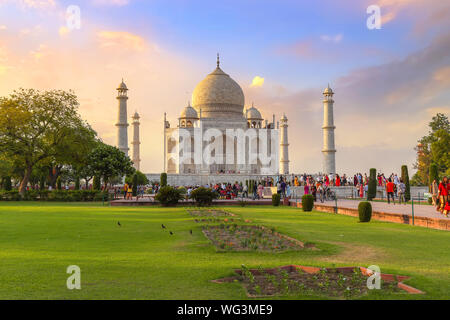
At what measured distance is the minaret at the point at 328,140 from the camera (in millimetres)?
49312

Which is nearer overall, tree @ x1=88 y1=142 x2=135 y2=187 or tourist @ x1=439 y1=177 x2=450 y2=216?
tourist @ x1=439 y1=177 x2=450 y2=216

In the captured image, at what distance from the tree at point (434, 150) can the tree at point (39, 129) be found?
1207 inches

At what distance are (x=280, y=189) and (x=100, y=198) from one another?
13.2 m

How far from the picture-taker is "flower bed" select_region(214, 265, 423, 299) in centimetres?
505

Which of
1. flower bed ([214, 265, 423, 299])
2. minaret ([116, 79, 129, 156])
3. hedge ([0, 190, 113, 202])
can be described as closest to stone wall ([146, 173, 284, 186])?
minaret ([116, 79, 129, 156])

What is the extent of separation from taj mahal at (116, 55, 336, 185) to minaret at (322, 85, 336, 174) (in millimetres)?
1496

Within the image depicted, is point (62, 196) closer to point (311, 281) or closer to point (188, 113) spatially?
point (188, 113)

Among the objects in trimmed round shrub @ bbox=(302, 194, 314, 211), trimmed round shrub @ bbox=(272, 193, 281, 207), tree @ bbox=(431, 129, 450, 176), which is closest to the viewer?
trimmed round shrub @ bbox=(302, 194, 314, 211)

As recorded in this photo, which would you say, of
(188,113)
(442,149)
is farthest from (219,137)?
(442,149)

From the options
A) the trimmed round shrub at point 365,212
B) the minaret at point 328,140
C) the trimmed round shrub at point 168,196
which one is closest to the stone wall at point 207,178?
the minaret at point 328,140

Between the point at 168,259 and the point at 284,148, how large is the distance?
52.4 m

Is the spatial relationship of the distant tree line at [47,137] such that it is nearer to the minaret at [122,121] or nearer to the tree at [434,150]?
the minaret at [122,121]

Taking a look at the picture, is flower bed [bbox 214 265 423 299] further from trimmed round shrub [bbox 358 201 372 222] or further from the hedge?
the hedge
